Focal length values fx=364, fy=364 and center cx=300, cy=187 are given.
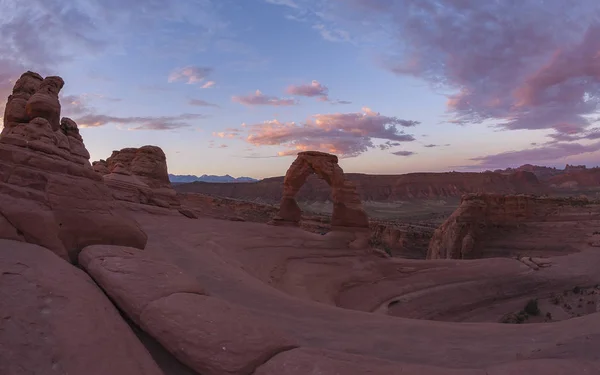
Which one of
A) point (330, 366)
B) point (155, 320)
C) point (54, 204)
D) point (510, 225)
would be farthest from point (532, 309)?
point (54, 204)

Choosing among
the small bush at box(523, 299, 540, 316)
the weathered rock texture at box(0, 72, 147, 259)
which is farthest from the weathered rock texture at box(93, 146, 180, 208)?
the small bush at box(523, 299, 540, 316)

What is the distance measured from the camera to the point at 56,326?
11.7 ft

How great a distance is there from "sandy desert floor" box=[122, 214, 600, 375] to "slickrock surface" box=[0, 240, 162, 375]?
56cm

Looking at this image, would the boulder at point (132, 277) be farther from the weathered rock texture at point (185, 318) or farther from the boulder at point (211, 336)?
the boulder at point (211, 336)

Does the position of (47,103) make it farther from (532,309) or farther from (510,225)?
(510,225)

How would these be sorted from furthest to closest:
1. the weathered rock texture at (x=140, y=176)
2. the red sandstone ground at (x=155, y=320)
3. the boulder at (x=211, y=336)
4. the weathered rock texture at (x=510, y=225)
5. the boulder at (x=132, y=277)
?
the weathered rock texture at (x=510, y=225) < the weathered rock texture at (x=140, y=176) < the boulder at (x=132, y=277) < the boulder at (x=211, y=336) < the red sandstone ground at (x=155, y=320)

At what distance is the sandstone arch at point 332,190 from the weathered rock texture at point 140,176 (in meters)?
7.43

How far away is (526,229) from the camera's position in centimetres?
3011

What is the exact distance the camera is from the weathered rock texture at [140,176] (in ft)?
66.6

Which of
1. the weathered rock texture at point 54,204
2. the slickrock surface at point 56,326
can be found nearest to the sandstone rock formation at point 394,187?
the weathered rock texture at point 54,204

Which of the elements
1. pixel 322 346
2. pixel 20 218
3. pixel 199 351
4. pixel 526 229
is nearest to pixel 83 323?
pixel 199 351

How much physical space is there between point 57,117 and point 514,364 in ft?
56.7

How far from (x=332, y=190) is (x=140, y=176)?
1338cm

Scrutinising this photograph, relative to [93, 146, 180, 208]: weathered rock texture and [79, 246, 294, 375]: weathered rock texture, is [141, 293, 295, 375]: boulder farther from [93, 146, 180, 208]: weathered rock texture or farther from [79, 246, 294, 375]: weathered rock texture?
[93, 146, 180, 208]: weathered rock texture
